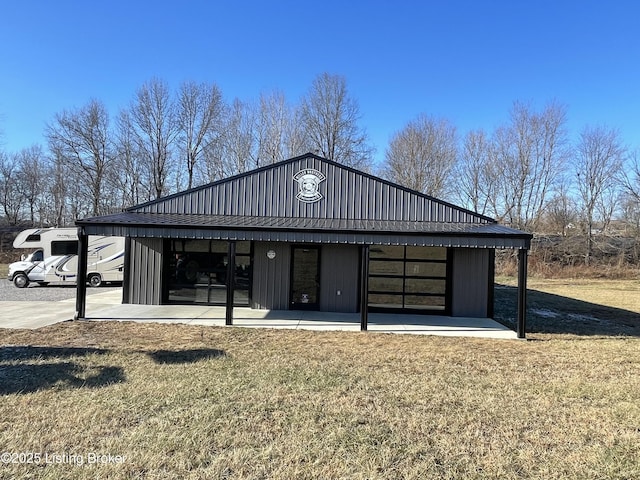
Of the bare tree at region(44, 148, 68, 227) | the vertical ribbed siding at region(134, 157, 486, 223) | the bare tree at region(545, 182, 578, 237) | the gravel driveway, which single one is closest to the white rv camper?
the gravel driveway

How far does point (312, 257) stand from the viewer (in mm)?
11703

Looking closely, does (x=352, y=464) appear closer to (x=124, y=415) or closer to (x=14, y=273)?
(x=124, y=415)

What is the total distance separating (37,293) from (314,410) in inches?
554

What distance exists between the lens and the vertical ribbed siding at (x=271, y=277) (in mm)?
11695

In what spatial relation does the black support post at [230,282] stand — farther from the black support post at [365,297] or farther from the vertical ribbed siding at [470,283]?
the vertical ribbed siding at [470,283]

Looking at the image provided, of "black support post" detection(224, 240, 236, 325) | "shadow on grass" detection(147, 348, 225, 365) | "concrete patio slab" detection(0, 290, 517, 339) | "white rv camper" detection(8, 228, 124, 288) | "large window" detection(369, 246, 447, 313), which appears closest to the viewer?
"shadow on grass" detection(147, 348, 225, 365)

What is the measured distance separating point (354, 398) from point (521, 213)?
31463 millimetres

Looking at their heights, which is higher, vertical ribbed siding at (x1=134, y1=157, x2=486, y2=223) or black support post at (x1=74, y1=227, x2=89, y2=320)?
vertical ribbed siding at (x1=134, y1=157, x2=486, y2=223)

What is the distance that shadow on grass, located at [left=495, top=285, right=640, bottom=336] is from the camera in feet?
32.1

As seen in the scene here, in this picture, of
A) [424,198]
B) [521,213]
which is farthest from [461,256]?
[521,213]

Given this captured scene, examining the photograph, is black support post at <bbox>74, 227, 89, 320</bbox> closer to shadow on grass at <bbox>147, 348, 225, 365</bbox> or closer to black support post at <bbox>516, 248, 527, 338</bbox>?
shadow on grass at <bbox>147, 348, 225, 365</bbox>

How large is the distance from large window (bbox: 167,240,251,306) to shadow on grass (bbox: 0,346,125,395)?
5547 millimetres

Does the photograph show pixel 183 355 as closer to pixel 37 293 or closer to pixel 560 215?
pixel 37 293

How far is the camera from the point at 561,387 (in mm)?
5270
